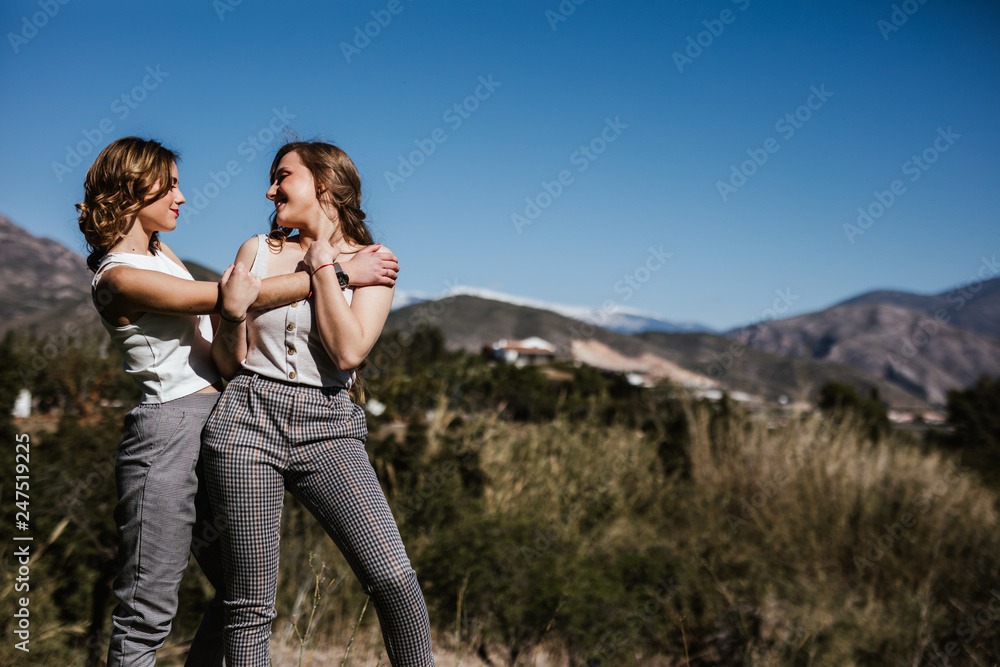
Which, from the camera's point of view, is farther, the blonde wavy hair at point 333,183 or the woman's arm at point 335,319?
the blonde wavy hair at point 333,183

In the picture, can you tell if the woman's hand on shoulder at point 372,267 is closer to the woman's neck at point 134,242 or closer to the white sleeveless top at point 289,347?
the white sleeveless top at point 289,347

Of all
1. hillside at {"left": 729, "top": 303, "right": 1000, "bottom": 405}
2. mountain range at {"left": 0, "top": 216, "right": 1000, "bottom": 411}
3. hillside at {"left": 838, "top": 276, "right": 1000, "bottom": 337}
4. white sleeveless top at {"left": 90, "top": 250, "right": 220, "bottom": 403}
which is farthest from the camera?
hillside at {"left": 838, "top": 276, "right": 1000, "bottom": 337}

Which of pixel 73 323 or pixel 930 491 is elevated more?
pixel 73 323

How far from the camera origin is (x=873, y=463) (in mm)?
5246

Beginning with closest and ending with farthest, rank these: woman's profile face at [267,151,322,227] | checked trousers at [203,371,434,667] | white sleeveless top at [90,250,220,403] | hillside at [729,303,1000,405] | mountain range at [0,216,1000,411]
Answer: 1. checked trousers at [203,371,434,667]
2. white sleeveless top at [90,250,220,403]
3. woman's profile face at [267,151,322,227]
4. mountain range at [0,216,1000,411]
5. hillside at [729,303,1000,405]

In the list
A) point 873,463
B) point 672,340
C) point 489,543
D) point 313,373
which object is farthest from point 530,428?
point 672,340

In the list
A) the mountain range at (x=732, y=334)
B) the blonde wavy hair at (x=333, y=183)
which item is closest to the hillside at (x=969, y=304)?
the mountain range at (x=732, y=334)

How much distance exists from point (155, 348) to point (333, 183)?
2.07 feet

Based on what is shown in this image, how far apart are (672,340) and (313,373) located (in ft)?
174

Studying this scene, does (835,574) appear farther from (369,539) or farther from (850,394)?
(850,394)

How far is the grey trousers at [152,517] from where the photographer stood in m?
1.54

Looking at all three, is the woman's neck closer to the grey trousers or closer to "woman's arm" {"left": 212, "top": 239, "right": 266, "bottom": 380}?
"woman's arm" {"left": 212, "top": 239, "right": 266, "bottom": 380}

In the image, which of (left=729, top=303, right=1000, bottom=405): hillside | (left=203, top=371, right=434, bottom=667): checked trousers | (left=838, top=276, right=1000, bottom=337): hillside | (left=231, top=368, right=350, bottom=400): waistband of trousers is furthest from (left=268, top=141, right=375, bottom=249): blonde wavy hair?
(left=838, top=276, right=1000, bottom=337): hillside

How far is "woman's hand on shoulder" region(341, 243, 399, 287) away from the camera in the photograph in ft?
5.37
